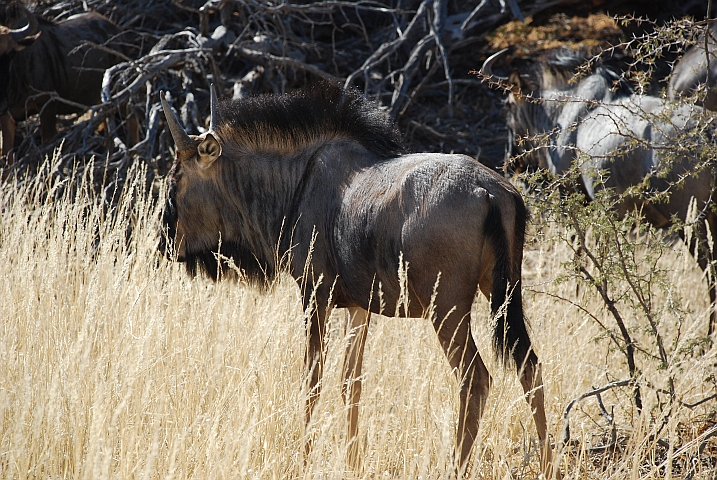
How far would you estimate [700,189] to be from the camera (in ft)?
19.1

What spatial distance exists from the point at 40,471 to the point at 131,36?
679 cm

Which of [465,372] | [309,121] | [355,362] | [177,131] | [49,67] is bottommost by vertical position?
[355,362]

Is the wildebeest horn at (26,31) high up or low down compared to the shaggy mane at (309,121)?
up

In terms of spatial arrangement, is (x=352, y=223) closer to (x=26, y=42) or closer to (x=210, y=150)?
(x=210, y=150)

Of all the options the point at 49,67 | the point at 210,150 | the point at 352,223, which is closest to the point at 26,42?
the point at 49,67

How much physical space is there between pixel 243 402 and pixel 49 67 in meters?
6.22

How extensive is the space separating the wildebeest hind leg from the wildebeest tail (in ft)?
0.41

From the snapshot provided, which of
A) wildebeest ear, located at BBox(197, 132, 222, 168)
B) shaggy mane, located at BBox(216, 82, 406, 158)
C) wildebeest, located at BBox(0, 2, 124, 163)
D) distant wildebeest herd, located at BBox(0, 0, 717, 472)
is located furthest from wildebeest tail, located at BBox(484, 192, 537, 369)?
wildebeest, located at BBox(0, 2, 124, 163)

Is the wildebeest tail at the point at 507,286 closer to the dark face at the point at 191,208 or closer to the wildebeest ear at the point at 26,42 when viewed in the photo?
the dark face at the point at 191,208

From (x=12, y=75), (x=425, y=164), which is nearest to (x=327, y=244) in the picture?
(x=425, y=164)

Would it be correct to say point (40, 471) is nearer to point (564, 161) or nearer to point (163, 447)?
point (163, 447)

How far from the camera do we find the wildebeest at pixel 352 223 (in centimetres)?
338

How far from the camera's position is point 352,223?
3664mm

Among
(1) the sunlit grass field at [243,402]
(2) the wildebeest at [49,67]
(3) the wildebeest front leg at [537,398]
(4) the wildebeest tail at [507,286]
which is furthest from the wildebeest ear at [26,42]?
(3) the wildebeest front leg at [537,398]
